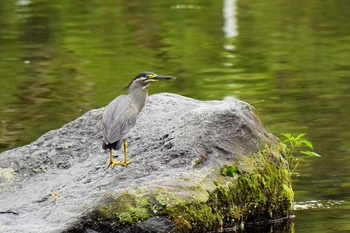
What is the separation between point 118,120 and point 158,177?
53 centimetres

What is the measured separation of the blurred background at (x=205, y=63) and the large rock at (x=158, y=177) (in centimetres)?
51

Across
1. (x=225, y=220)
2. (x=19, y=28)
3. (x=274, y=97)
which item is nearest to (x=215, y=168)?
(x=225, y=220)

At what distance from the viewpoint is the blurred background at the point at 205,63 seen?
8867 mm

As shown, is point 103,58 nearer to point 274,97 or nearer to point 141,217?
point 274,97

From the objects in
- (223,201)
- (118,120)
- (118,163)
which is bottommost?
(223,201)

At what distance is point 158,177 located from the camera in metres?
5.88

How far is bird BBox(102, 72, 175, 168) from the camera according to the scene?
601cm

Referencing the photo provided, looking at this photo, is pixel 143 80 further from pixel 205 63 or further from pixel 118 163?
pixel 205 63

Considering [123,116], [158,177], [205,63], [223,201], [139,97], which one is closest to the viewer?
[158,177]

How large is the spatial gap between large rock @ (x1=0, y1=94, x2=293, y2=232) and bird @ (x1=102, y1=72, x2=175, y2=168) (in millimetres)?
206

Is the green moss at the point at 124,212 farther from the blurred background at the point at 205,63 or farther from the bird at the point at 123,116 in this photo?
the blurred background at the point at 205,63

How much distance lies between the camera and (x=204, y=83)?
12156 millimetres

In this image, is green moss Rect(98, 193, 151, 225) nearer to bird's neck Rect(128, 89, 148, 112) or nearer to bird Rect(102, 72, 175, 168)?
bird Rect(102, 72, 175, 168)

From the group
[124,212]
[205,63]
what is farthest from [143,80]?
[205,63]
